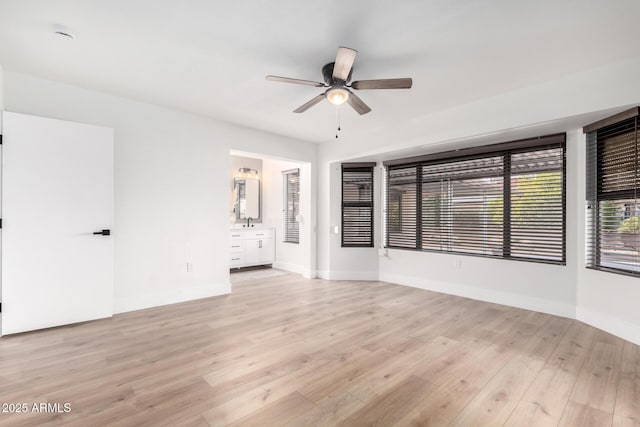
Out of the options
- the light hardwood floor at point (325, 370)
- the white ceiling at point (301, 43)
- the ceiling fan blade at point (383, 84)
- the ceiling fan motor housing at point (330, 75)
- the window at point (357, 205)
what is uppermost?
the white ceiling at point (301, 43)

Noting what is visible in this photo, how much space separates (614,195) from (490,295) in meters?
1.90

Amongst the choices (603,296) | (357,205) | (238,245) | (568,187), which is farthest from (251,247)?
(603,296)

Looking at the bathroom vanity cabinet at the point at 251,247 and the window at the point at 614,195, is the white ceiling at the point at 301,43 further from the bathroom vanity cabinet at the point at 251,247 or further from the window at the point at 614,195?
the bathroom vanity cabinet at the point at 251,247

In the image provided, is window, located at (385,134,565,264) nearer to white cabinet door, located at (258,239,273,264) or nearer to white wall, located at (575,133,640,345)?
white wall, located at (575,133,640,345)

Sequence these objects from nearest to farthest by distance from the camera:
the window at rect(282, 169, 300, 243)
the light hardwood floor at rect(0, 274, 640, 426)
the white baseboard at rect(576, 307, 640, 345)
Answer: the light hardwood floor at rect(0, 274, 640, 426), the white baseboard at rect(576, 307, 640, 345), the window at rect(282, 169, 300, 243)

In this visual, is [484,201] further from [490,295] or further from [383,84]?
[383,84]

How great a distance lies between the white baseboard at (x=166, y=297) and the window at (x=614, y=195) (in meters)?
4.86

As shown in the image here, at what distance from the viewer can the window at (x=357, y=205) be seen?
18.8 ft

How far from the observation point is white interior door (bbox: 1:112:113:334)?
309 cm

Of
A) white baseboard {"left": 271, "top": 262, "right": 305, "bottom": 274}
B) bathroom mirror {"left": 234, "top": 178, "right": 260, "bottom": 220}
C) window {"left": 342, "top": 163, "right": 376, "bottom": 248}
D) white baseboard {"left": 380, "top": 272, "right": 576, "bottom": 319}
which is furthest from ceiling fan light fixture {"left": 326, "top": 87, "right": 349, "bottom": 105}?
bathroom mirror {"left": 234, "top": 178, "right": 260, "bottom": 220}

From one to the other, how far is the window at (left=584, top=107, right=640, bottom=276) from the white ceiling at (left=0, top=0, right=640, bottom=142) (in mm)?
770

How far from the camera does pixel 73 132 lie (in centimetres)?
340

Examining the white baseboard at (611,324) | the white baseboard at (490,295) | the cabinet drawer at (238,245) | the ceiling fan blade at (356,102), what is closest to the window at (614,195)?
the white baseboard at (611,324)

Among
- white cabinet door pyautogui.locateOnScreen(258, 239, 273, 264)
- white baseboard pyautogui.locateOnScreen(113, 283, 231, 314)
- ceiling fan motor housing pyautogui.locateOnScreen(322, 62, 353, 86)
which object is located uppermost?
ceiling fan motor housing pyautogui.locateOnScreen(322, 62, 353, 86)
